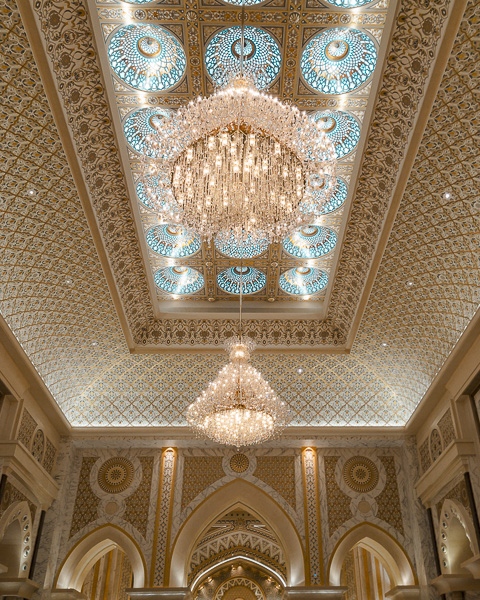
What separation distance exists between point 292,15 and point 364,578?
11.3 metres

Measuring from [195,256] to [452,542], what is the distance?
5049 millimetres

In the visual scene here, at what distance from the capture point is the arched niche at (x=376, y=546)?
327 inches

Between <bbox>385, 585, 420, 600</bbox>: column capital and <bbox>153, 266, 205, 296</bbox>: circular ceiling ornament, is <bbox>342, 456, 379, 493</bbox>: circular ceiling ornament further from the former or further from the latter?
<bbox>153, 266, 205, 296</bbox>: circular ceiling ornament

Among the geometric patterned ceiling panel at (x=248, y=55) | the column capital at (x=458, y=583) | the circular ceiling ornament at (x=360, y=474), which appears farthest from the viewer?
the circular ceiling ornament at (x=360, y=474)

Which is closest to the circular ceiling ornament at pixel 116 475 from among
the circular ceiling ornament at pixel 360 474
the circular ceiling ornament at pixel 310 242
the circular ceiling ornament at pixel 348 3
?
the circular ceiling ornament at pixel 360 474

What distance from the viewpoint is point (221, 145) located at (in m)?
4.57

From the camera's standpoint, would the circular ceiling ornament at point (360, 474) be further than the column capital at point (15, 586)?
Yes

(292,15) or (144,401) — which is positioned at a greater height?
(292,15)

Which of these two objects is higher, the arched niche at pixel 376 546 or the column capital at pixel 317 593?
the arched niche at pixel 376 546

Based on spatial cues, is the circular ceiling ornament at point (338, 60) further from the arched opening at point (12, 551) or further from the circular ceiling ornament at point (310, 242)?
the arched opening at point (12, 551)

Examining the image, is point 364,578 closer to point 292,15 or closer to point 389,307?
point 389,307

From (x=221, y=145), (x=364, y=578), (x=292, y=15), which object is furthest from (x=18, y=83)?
(x=364, y=578)

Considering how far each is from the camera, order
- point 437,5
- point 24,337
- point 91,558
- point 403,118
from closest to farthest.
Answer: point 437,5 < point 403,118 < point 24,337 < point 91,558

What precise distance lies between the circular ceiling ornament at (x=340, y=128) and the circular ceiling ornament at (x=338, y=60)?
1.03 ft
